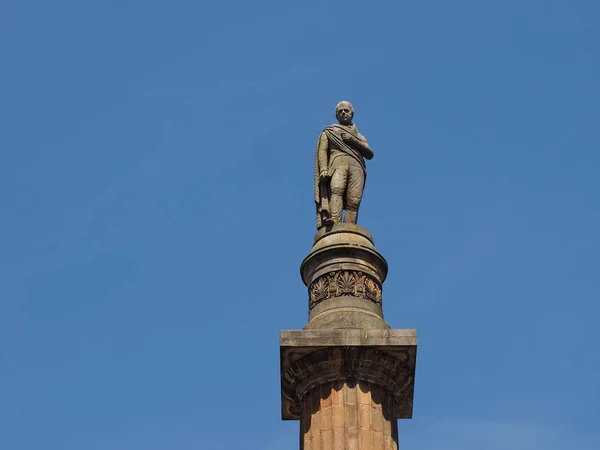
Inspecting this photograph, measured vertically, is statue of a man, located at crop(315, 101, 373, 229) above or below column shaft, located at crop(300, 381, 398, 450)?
above

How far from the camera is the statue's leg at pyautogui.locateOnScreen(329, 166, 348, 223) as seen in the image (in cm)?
2447

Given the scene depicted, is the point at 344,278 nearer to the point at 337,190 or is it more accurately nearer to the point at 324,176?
the point at 337,190

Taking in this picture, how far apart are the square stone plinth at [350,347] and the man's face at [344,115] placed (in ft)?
18.0

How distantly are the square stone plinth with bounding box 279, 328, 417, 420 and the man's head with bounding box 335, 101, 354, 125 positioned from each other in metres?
5.50

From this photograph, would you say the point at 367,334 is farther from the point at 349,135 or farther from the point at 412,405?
the point at 349,135

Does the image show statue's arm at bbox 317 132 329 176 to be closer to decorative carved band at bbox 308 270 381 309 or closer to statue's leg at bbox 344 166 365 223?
statue's leg at bbox 344 166 365 223

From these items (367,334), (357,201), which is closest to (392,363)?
(367,334)

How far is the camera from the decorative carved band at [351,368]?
21.8m

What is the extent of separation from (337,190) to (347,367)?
422 cm

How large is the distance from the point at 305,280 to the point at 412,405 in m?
2.98

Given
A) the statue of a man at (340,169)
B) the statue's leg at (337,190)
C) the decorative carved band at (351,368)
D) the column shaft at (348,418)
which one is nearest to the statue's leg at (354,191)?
the statue of a man at (340,169)

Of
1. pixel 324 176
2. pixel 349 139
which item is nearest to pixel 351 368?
pixel 324 176

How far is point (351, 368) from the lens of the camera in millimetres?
21828

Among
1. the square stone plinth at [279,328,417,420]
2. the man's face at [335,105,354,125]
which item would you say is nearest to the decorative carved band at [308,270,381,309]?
the square stone plinth at [279,328,417,420]
